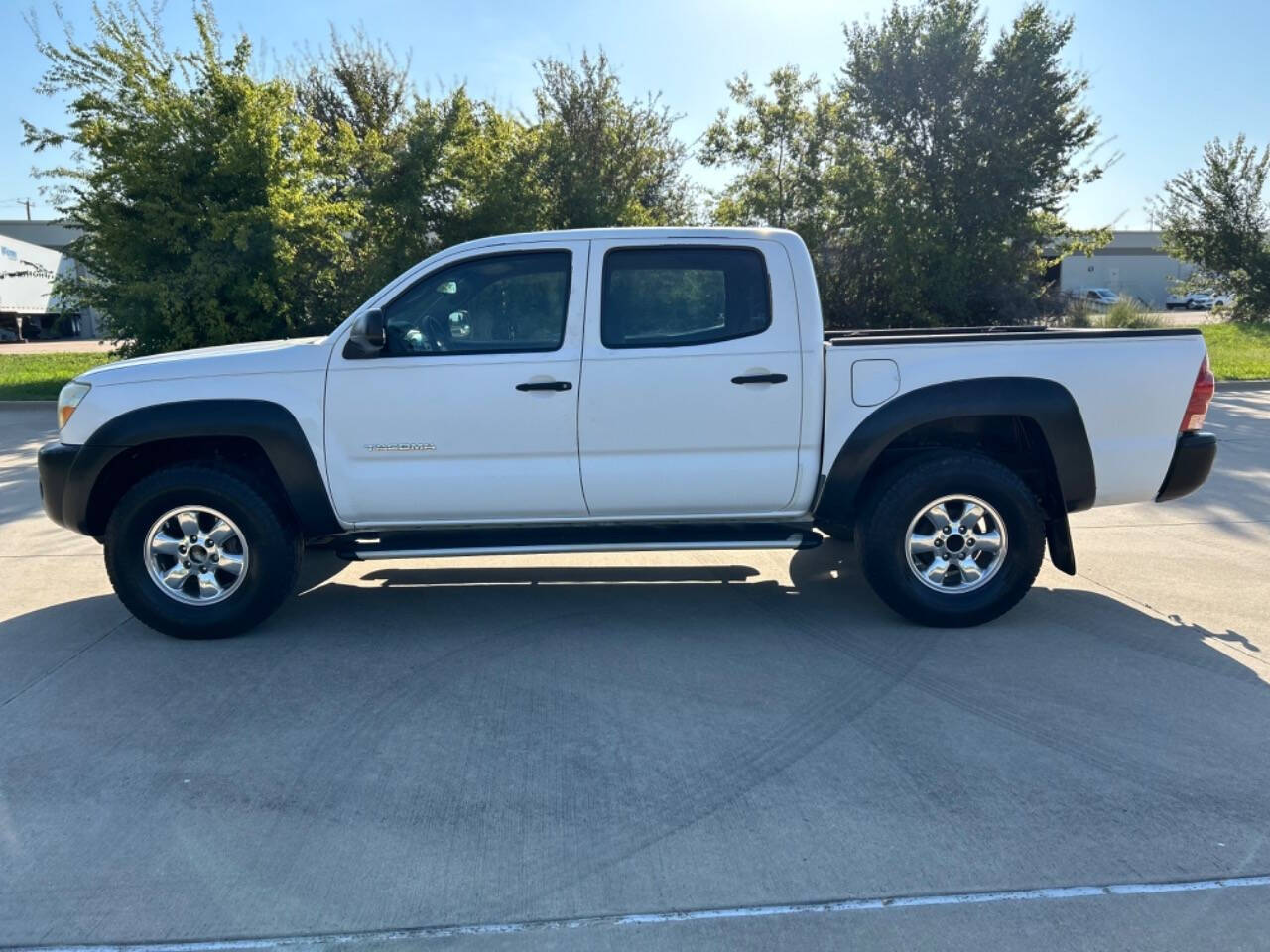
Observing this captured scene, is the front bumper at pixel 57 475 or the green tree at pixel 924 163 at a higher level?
the green tree at pixel 924 163

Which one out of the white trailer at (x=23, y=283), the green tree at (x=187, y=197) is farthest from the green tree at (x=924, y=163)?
the white trailer at (x=23, y=283)

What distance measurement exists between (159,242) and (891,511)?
13.3 metres

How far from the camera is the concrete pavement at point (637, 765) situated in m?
2.93

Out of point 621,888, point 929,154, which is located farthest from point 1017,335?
point 929,154

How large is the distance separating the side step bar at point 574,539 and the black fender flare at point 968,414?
0.42m

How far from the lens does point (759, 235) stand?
17.5 ft

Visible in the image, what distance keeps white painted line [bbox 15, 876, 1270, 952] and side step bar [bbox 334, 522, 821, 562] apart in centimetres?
236

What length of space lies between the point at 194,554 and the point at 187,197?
11287 mm

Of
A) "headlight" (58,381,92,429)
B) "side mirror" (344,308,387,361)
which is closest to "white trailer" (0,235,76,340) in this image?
"headlight" (58,381,92,429)

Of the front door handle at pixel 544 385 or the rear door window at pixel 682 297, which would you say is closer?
the front door handle at pixel 544 385

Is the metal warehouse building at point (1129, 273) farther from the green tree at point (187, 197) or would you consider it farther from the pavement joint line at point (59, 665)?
the pavement joint line at point (59, 665)

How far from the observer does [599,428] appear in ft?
16.7

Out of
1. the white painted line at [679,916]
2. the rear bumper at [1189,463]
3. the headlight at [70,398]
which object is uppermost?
the headlight at [70,398]

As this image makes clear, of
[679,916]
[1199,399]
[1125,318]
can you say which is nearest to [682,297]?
[1199,399]
